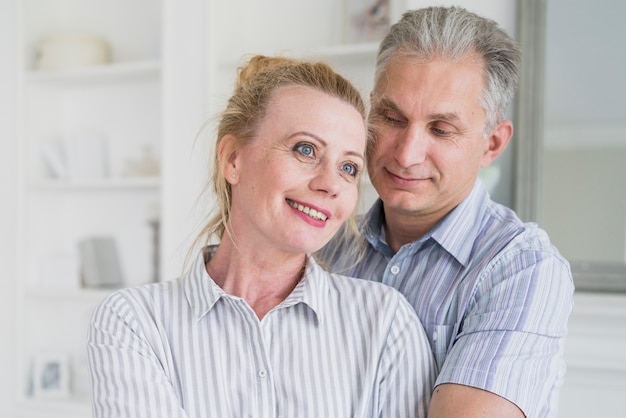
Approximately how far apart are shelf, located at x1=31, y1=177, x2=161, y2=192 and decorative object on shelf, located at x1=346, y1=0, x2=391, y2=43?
42.6 inches

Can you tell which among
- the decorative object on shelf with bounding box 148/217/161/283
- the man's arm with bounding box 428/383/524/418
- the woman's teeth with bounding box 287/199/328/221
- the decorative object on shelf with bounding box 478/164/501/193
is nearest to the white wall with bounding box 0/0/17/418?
the decorative object on shelf with bounding box 148/217/161/283

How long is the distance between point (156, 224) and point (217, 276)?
6.36ft

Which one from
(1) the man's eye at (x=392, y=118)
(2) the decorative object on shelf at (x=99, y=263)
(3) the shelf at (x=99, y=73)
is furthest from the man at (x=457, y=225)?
(2) the decorative object on shelf at (x=99, y=263)

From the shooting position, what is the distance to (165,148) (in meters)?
2.97

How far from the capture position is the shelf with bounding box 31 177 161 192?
310cm

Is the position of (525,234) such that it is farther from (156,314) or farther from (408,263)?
(156,314)

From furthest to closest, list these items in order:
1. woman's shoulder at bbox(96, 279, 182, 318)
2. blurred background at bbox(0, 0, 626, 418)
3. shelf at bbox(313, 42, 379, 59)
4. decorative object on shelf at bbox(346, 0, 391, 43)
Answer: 1. decorative object on shelf at bbox(346, 0, 391, 43)
2. shelf at bbox(313, 42, 379, 59)
3. blurred background at bbox(0, 0, 626, 418)
4. woman's shoulder at bbox(96, 279, 182, 318)

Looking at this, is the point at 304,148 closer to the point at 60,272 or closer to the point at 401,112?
the point at 401,112

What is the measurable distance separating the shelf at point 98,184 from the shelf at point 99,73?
49cm

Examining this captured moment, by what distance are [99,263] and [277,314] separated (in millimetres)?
2271

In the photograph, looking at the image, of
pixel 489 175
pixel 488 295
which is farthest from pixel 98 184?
pixel 488 295

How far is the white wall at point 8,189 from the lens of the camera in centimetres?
325

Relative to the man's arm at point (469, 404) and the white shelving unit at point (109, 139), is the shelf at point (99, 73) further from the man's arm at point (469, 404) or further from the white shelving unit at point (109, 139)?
the man's arm at point (469, 404)

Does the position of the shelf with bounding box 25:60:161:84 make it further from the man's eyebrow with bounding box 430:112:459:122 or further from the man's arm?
the man's arm
